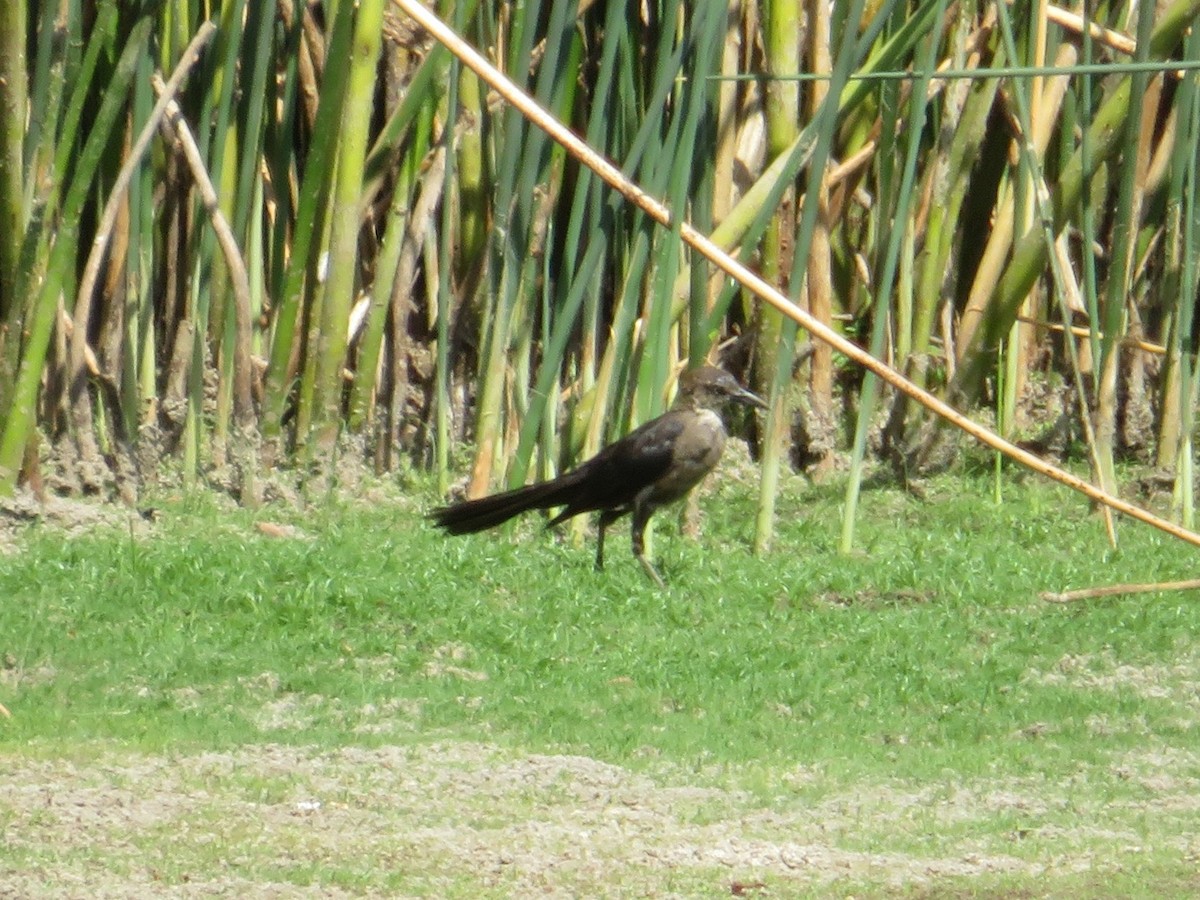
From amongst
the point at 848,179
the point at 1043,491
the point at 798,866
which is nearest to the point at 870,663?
the point at 798,866

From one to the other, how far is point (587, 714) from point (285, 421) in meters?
3.70

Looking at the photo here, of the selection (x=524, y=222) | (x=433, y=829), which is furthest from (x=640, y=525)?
(x=433, y=829)

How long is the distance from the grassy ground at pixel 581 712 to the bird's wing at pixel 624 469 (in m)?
0.26

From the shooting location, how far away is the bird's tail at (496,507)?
316 inches

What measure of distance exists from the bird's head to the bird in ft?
0.94

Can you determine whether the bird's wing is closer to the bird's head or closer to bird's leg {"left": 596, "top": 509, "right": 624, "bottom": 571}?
bird's leg {"left": 596, "top": 509, "right": 624, "bottom": 571}

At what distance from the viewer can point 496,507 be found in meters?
8.06

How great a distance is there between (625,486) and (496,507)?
0.53m

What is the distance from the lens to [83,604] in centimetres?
694

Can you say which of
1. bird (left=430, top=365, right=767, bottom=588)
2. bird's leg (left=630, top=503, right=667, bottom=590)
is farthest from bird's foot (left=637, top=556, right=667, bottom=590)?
bird's leg (left=630, top=503, right=667, bottom=590)

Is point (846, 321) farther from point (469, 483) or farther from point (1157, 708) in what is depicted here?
point (1157, 708)

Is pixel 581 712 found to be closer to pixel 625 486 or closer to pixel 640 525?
pixel 625 486

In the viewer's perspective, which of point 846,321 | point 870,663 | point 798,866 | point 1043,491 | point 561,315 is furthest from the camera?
point 846,321

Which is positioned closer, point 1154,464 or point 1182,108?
point 1182,108
